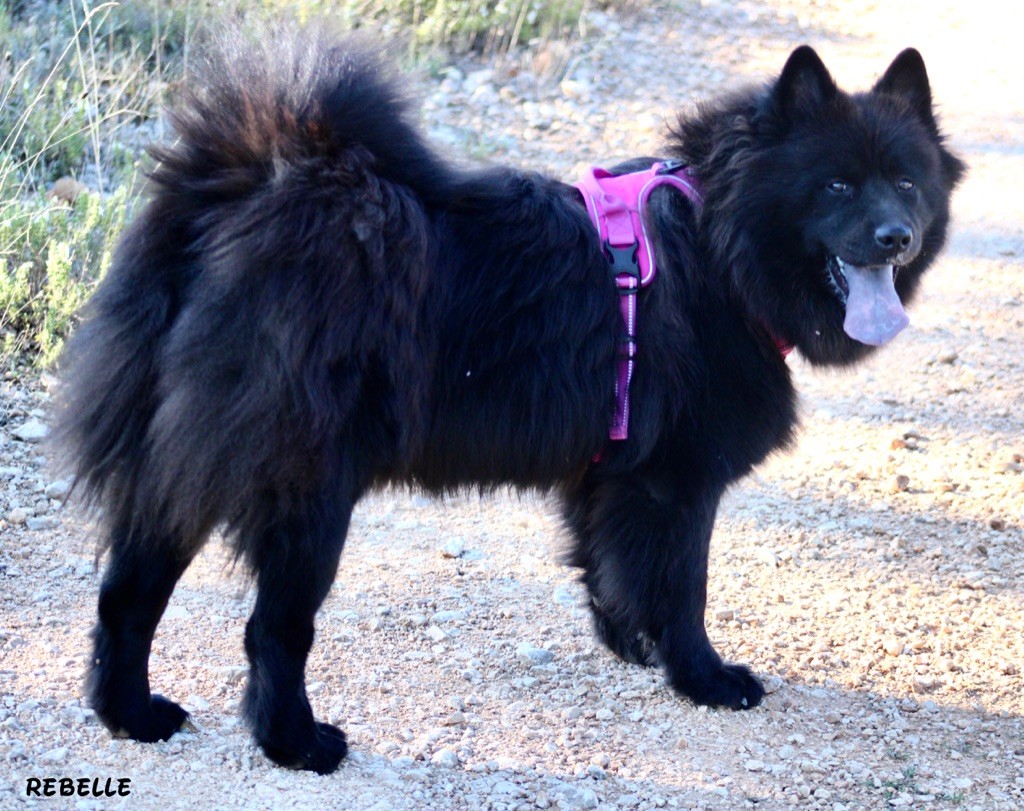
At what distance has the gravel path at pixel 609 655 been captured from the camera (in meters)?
3.32

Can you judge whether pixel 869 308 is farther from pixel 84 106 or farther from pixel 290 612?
pixel 84 106

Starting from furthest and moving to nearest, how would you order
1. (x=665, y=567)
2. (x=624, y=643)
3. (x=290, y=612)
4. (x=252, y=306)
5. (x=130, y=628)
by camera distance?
(x=624, y=643) < (x=665, y=567) < (x=130, y=628) < (x=290, y=612) < (x=252, y=306)

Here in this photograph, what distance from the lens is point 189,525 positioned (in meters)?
3.05

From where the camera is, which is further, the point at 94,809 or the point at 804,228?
the point at 804,228

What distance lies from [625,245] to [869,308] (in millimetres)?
809

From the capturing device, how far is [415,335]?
314 centimetres

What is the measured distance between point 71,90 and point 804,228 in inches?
226

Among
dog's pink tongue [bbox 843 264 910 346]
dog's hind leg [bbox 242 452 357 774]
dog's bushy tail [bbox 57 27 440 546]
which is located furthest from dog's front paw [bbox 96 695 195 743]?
dog's pink tongue [bbox 843 264 910 346]

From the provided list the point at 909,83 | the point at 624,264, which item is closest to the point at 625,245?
the point at 624,264

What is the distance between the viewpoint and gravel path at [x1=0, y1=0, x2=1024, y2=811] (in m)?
3.32

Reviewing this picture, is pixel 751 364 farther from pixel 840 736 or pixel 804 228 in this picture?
pixel 840 736

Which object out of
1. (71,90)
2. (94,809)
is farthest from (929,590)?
(71,90)

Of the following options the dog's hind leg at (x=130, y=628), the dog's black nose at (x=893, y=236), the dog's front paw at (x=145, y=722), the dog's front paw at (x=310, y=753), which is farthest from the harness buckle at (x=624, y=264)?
the dog's front paw at (x=145, y=722)

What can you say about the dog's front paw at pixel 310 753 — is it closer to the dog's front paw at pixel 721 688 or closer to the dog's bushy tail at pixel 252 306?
the dog's bushy tail at pixel 252 306
